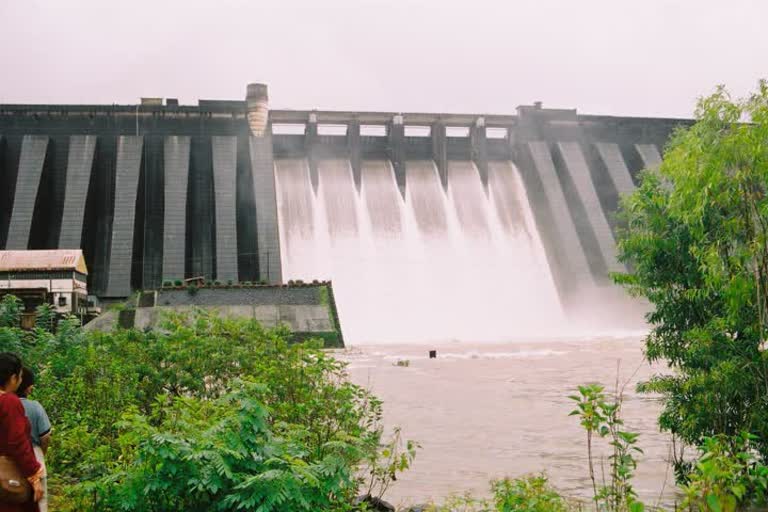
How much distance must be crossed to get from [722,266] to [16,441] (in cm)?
514

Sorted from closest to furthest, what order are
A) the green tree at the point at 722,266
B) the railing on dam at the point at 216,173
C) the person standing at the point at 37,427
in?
1. the person standing at the point at 37,427
2. the green tree at the point at 722,266
3. the railing on dam at the point at 216,173

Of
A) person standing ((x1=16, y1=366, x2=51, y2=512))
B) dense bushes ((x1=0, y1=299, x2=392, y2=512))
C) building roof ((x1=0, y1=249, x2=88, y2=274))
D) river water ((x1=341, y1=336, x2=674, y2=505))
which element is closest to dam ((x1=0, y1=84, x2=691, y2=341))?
building roof ((x1=0, y1=249, x2=88, y2=274))

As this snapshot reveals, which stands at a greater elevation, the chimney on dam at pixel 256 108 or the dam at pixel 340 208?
the chimney on dam at pixel 256 108

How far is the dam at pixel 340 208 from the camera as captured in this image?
3131 cm

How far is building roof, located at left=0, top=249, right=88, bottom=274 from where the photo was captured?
23.7 metres

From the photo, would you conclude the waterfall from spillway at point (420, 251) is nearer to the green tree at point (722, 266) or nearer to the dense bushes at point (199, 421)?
the dense bushes at point (199, 421)

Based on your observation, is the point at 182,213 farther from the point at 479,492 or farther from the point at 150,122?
the point at 479,492

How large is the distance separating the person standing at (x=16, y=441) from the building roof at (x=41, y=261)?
21797 millimetres

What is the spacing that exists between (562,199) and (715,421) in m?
30.2

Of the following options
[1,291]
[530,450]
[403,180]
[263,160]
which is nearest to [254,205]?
[263,160]

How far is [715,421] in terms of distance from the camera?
6.20 m

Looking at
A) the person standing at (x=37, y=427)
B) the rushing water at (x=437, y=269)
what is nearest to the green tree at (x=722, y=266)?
the person standing at (x=37, y=427)

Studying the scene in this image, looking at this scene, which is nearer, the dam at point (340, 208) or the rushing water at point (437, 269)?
the rushing water at point (437, 269)

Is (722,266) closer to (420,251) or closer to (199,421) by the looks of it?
(199,421)
